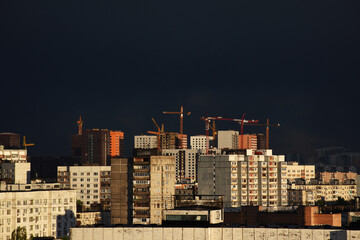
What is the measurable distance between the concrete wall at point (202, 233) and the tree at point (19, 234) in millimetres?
72431

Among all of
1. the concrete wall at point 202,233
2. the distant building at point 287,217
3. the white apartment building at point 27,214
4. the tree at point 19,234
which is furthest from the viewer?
the white apartment building at point 27,214

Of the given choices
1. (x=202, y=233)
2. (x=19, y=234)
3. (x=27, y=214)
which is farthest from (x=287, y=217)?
(x=202, y=233)

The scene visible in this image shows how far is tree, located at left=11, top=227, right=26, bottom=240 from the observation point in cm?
17925

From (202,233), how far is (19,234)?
8564 cm

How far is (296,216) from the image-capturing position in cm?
16412

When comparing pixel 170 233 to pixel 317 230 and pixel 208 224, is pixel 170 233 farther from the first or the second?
pixel 317 230

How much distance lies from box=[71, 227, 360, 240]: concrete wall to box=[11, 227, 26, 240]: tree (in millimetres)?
72431

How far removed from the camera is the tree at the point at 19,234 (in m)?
179

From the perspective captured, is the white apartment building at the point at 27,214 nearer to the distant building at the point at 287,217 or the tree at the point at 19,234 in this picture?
the tree at the point at 19,234

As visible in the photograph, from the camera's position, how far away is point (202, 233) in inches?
4158

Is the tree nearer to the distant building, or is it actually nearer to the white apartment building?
the white apartment building

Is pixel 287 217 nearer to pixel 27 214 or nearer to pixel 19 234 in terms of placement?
A: pixel 19 234

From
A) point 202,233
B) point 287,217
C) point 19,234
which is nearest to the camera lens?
point 202,233

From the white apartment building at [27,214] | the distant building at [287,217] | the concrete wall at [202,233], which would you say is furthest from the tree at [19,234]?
the concrete wall at [202,233]
